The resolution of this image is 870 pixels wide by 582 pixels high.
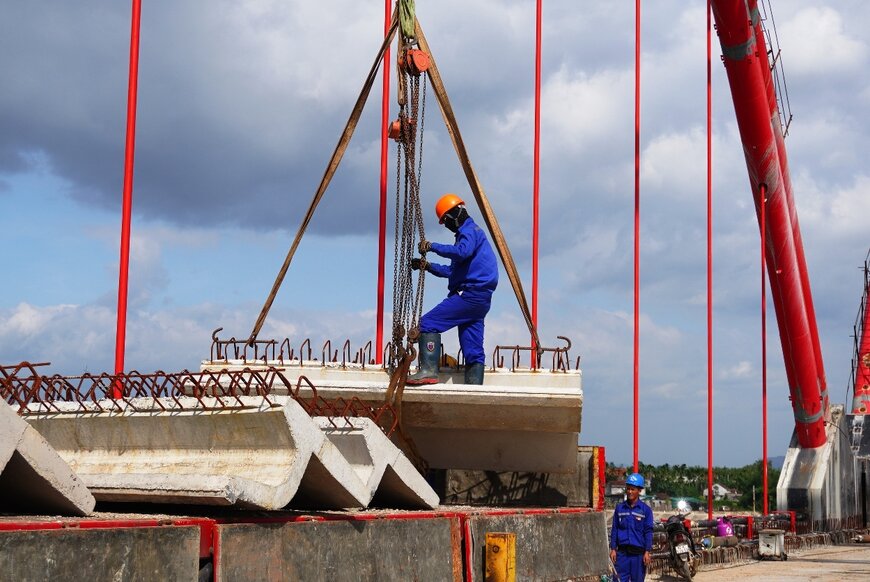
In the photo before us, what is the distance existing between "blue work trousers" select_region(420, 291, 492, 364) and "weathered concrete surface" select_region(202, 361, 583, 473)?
0.35 m

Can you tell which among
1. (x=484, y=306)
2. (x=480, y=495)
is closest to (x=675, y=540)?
(x=480, y=495)

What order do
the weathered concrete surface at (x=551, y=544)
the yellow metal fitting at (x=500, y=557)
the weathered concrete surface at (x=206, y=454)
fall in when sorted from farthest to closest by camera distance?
the weathered concrete surface at (x=551, y=544) → the yellow metal fitting at (x=500, y=557) → the weathered concrete surface at (x=206, y=454)

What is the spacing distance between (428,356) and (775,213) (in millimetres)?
10518

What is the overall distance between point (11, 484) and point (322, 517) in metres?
1.86

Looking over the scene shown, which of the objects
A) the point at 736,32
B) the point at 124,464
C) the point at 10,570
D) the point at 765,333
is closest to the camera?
the point at 10,570

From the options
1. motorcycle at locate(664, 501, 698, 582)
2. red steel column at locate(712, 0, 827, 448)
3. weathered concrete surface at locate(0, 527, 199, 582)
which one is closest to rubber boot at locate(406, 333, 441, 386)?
motorcycle at locate(664, 501, 698, 582)

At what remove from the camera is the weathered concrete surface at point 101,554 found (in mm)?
5387

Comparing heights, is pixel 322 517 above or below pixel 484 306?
below

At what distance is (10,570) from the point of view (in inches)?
210

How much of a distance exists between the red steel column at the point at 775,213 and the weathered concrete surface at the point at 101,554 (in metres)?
12.5

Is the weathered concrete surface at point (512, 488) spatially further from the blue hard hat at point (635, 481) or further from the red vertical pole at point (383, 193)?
the red vertical pole at point (383, 193)

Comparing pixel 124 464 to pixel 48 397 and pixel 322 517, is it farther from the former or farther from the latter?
pixel 322 517

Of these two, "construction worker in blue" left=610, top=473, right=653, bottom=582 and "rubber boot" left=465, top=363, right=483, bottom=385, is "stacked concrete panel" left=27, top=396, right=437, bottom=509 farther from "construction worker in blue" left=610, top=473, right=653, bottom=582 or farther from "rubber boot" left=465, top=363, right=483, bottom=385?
"rubber boot" left=465, top=363, right=483, bottom=385

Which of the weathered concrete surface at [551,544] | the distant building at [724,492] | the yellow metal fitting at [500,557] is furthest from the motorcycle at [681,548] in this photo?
the distant building at [724,492]
